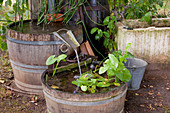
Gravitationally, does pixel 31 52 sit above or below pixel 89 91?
above

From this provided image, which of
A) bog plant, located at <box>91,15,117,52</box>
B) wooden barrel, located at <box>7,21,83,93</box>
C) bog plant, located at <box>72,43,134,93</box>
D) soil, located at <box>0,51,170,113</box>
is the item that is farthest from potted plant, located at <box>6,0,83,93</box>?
bog plant, located at <box>72,43,134,93</box>

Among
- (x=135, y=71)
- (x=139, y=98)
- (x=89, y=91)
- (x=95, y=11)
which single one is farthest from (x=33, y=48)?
(x=139, y=98)

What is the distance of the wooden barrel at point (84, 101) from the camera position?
6.03 ft

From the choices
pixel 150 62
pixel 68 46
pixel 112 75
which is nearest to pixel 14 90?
pixel 68 46

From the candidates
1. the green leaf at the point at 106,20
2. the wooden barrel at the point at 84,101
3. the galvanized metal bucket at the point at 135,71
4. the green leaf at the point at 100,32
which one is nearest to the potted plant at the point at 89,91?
the wooden barrel at the point at 84,101

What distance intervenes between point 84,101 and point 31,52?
48.4 inches

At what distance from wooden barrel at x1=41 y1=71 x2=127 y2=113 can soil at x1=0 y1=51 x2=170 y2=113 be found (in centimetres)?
80

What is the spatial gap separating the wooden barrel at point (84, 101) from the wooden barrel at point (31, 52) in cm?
83

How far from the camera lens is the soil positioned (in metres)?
2.73

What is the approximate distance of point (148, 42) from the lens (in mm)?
3467

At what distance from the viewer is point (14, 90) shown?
3207mm

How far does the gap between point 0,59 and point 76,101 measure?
9.89 ft

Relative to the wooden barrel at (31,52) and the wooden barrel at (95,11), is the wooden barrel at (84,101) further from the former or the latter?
the wooden barrel at (95,11)

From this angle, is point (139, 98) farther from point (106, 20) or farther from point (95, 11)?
point (95, 11)
